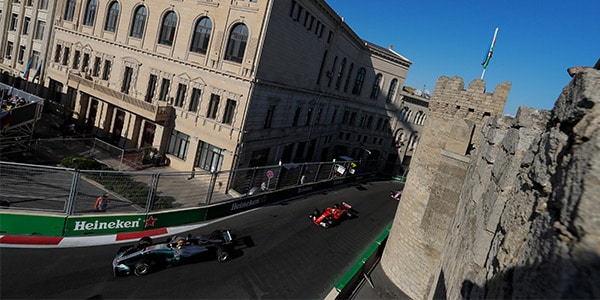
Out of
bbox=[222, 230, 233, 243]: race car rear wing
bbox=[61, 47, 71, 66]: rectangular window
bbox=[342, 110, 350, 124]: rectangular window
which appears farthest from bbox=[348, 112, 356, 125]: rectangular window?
bbox=[222, 230, 233, 243]: race car rear wing

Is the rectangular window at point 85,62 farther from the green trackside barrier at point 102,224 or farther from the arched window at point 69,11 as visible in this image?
the green trackside barrier at point 102,224

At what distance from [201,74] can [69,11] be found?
19131 millimetres

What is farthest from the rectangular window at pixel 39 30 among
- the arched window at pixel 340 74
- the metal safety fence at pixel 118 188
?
the arched window at pixel 340 74

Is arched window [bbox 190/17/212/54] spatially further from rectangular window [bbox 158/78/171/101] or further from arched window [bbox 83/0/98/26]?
arched window [bbox 83/0/98/26]

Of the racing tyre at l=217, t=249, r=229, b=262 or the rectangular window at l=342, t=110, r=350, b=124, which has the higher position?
the rectangular window at l=342, t=110, r=350, b=124

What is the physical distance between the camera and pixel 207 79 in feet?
82.9

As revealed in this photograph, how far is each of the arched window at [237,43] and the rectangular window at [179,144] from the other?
739cm

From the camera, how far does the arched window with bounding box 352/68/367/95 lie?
146 ft

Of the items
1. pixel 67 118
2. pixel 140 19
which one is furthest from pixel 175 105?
pixel 67 118

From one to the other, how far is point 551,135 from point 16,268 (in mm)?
13872

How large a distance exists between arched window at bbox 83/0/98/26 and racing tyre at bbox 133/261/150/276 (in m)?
29.4

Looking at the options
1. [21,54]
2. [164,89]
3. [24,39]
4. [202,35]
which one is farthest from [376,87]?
[21,54]

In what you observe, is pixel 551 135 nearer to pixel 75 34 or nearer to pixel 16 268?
pixel 16 268

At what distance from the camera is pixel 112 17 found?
97.8 ft
